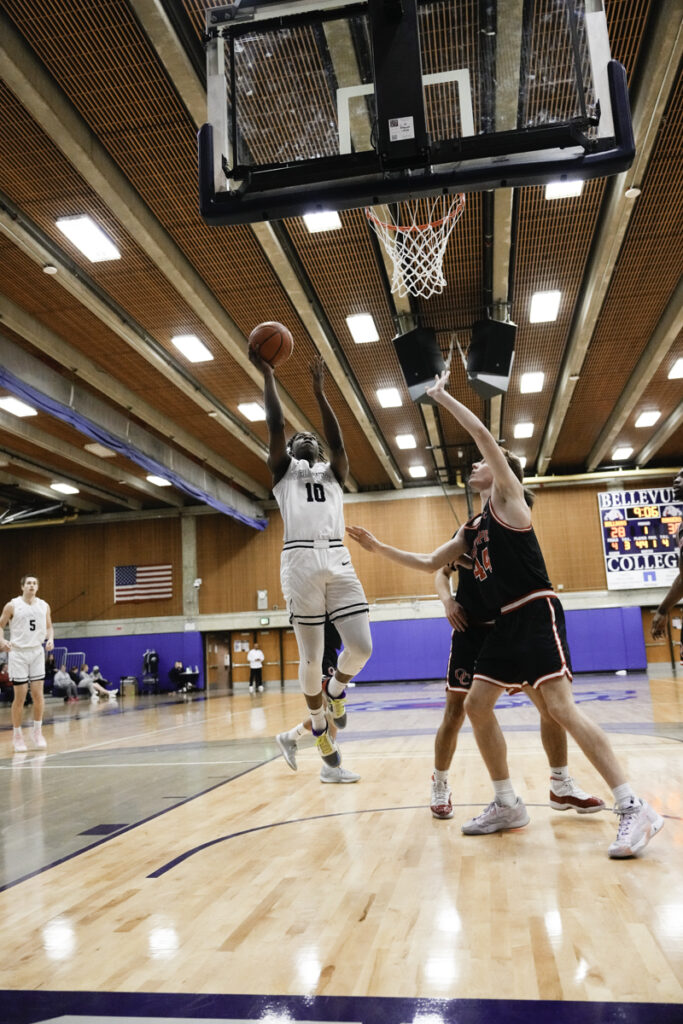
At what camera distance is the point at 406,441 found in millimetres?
18922

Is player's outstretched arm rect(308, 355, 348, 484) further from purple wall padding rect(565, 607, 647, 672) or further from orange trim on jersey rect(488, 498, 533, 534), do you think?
purple wall padding rect(565, 607, 647, 672)

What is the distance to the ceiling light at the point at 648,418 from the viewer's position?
17.5 m

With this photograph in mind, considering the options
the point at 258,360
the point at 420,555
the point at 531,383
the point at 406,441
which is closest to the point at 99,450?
the point at 406,441

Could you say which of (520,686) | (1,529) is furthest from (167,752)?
(1,529)

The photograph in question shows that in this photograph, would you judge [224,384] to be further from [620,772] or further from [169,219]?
[620,772]

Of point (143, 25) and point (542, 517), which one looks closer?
point (143, 25)

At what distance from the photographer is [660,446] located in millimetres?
19859

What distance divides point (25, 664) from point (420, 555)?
22.9 ft

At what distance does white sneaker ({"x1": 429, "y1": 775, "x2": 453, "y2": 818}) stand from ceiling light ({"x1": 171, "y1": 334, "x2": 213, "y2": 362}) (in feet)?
32.6

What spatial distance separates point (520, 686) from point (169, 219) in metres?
7.79

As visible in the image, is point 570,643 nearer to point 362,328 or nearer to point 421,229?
point 362,328

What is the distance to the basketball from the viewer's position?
4.50m

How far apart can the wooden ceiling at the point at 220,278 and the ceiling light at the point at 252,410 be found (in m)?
0.23

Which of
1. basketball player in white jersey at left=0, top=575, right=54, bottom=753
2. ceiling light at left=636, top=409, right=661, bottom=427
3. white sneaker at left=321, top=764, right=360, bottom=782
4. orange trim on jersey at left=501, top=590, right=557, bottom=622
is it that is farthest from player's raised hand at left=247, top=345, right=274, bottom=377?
ceiling light at left=636, top=409, right=661, bottom=427
